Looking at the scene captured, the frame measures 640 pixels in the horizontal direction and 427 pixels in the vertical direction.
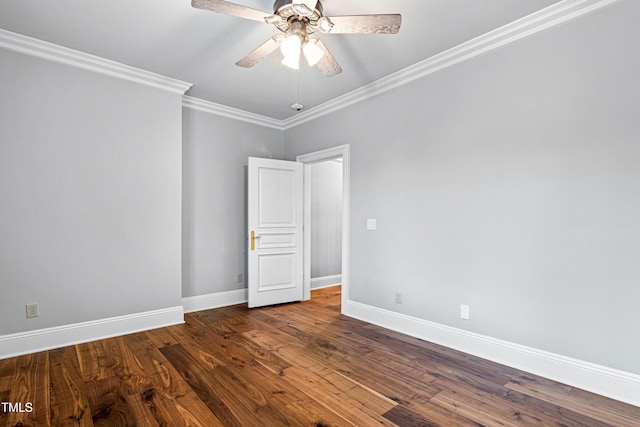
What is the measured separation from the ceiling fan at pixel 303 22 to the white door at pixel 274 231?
2.30 metres

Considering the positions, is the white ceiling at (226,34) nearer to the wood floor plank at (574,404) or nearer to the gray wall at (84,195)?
the gray wall at (84,195)

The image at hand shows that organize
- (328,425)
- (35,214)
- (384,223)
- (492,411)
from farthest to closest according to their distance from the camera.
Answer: (384,223) < (35,214) < (492,411) < (328,425)

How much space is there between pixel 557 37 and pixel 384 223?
2122 mm

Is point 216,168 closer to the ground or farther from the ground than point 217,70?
closer to the ground

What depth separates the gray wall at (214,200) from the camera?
Result: 4.08 m

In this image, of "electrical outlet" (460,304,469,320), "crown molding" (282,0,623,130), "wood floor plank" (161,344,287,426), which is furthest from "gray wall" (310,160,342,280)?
"wood floor plank" (161,344,287,426)

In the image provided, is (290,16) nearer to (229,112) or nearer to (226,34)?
(226,34)

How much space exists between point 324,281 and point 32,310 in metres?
3.80

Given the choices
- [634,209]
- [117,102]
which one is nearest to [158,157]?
[117,102]

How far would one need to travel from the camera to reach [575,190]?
2.27 metres

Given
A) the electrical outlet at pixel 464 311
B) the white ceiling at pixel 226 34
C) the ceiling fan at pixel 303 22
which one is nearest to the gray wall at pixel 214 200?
the white ceiling at pixel 226 34

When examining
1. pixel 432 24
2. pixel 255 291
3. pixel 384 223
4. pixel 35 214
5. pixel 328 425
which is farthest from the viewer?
pixel 255 291

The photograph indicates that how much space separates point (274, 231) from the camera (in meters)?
4.44

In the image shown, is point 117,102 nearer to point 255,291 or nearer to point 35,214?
point 35,214
